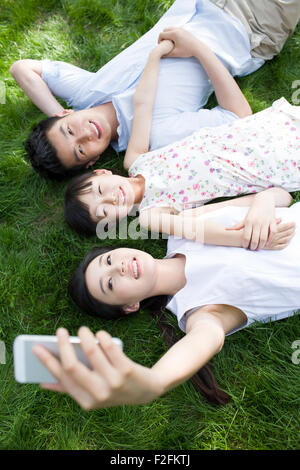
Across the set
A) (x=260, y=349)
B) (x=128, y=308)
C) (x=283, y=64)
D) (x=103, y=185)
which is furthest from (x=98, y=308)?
(x=283, y=64)

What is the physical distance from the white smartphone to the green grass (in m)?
0.90

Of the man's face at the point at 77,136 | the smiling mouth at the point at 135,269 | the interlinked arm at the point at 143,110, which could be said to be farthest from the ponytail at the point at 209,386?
the man's face at the point at 77,136

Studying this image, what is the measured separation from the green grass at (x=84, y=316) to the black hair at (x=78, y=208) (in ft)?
0.51

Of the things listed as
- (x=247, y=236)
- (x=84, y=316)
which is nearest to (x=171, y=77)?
(x=247, y=236)

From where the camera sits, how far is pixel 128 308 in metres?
2.24

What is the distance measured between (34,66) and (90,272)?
5.88 ft

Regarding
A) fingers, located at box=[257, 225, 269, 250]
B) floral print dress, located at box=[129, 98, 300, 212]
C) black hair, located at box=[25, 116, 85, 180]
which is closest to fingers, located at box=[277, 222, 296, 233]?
fingers, located at box=[257, 225, 269, 250]

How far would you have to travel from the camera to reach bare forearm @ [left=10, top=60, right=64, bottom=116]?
9.71 ft

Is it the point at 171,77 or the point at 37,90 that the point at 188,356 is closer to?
the point at 171,77

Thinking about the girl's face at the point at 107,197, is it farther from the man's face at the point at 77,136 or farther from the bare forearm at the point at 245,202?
the bare forearm at the point at 245,202

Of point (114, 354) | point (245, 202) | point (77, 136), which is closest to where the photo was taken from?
point (114, 354)

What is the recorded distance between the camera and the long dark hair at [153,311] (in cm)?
218

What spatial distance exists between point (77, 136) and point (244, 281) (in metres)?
1.44

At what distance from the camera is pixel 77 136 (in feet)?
8.70
